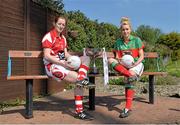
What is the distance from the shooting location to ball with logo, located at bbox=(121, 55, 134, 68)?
7.56 metres

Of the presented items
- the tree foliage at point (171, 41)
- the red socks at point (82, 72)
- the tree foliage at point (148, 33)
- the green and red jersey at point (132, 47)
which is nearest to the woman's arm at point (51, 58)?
the red socks at point (82, 72)

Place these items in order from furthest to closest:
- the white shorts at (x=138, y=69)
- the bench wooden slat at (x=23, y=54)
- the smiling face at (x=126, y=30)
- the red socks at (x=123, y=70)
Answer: the smiling face at (x=126, y=30)
the white shorts at (x=138, y=69)
the red socks at (x=123, y=70)
the bench wooden slat at (x=23, y=54)

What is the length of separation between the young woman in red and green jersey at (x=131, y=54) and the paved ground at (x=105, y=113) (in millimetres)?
328

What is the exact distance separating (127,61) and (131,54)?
10.9 inches

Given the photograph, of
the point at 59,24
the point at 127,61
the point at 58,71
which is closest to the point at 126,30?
the point at 127,61

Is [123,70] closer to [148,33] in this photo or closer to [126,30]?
[126,30]

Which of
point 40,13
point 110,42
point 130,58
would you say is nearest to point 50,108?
point 130,58

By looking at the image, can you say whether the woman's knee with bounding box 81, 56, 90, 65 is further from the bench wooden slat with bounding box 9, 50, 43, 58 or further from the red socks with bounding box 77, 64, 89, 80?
the bench wooden slat with bounding box 9, 50, 43, 58

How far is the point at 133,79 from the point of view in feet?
24.8

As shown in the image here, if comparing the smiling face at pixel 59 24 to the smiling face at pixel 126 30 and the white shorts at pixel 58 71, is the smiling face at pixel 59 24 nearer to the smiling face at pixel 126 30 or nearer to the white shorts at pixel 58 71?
the white shorts at pixel 58 71

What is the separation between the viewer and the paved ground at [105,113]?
7.16 meters

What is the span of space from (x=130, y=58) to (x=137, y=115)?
1011 millimetres

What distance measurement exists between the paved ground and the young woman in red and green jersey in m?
0.33

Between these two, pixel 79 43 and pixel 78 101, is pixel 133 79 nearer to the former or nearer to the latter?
pixel 78 101
